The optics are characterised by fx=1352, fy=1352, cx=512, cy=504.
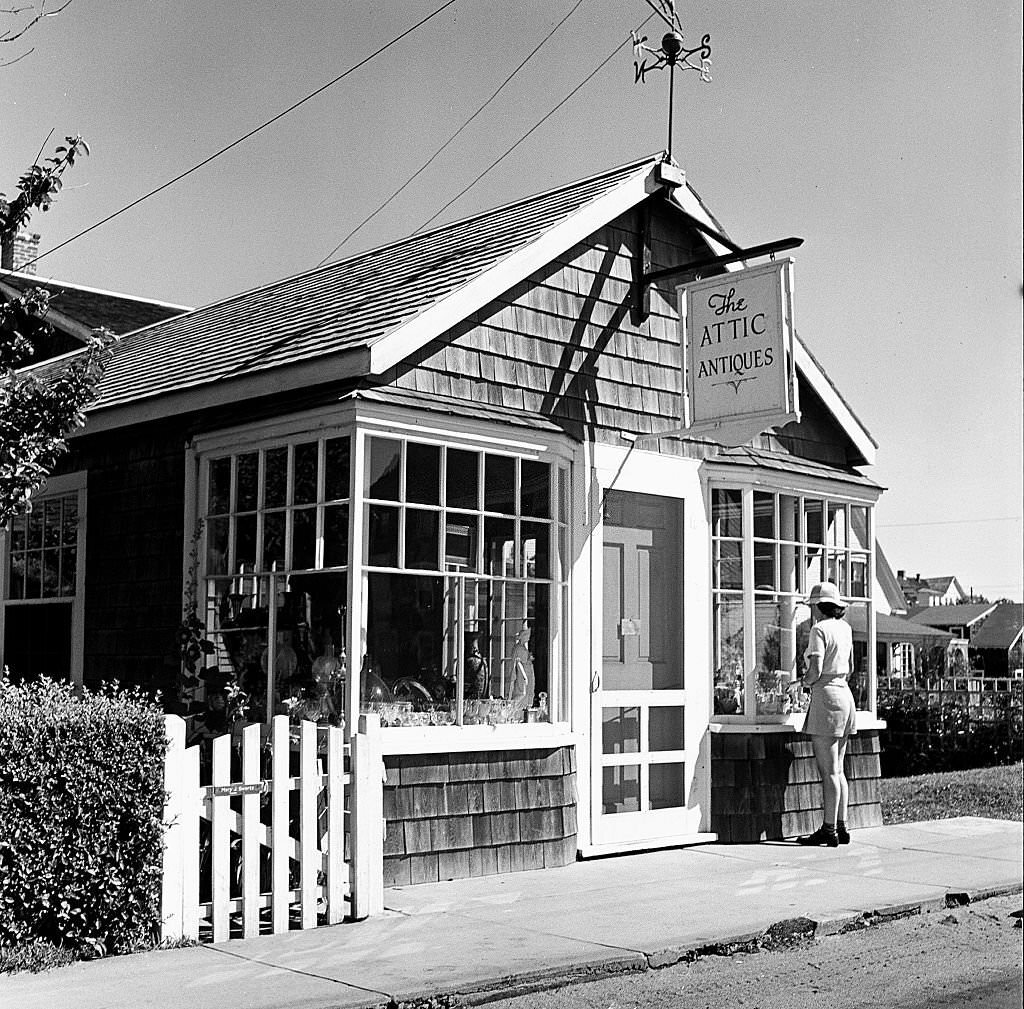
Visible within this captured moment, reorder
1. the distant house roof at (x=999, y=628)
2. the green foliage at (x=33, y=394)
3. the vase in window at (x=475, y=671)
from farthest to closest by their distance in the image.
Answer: the distant house roof at (x=999, y=628)
the vase in window at (x=475, y=671)
the green foliage at (x=33, y=394)

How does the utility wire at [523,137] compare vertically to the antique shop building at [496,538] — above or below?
above

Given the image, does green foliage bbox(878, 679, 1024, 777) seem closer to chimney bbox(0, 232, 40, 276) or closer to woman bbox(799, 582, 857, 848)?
woman bbox(799, 582, 857, 848)

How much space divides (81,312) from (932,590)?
62953mm

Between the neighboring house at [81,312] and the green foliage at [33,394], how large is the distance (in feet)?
17.4

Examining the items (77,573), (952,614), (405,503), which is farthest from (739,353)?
(952,614)

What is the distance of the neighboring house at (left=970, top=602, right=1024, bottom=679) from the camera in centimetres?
5044

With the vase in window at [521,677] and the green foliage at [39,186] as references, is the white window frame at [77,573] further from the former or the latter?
the vase in window at [521,677]

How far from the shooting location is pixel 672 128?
10.8 m

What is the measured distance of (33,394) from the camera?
8219mm

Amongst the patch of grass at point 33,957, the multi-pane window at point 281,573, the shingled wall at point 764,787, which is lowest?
the patch of grass at point 33,957

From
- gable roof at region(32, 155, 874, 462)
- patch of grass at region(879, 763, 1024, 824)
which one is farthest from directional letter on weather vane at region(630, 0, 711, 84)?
patch of grass at region(879, 763, 1024, 824)

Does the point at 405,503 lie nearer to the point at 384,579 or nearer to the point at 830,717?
the point at 384,579

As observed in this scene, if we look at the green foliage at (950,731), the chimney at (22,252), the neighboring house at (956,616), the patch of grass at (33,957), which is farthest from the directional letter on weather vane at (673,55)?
the neighboring house at (956,616)

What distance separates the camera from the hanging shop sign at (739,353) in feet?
30.3
